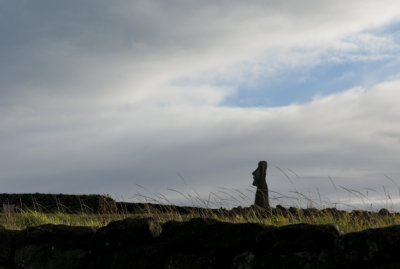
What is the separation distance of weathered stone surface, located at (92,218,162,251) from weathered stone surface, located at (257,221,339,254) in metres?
1.12

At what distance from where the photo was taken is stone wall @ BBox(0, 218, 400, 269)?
123 inches

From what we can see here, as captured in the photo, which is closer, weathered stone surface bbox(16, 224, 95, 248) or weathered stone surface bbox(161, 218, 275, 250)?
weathered stone surface bbox(161, 218, 275, 250)

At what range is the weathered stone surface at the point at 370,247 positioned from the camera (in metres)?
3.05

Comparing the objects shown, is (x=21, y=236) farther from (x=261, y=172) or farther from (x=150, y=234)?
(x=261, y=172)

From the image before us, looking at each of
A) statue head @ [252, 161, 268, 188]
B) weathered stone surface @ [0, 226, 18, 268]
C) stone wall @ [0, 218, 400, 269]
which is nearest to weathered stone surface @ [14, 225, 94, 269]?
stone wall @ [0, 218, 400, 269]

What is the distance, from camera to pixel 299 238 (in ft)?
11.0

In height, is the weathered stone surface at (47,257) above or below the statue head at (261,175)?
below

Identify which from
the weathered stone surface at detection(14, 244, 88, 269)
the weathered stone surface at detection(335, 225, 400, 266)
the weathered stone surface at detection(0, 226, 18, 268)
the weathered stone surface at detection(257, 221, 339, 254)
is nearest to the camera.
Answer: the weathered stone surface at detection(335, 225, 400, 266)

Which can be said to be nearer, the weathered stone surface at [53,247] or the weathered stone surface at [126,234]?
the weathered stone surface at [126,234]

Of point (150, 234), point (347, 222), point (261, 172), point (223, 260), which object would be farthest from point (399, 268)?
point (261, 172)

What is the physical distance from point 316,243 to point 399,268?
0.58m

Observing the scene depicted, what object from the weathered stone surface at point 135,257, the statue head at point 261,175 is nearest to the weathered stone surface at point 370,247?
the weathered stone surface at point 135,257

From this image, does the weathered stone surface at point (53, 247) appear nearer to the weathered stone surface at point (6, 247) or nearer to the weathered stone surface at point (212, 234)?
the weathered stone surface at point (6, 247)

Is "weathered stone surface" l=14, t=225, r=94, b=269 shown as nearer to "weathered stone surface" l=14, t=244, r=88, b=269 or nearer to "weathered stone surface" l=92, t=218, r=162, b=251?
"weathered stone surface" l=14, t=244, r=88, b=269
